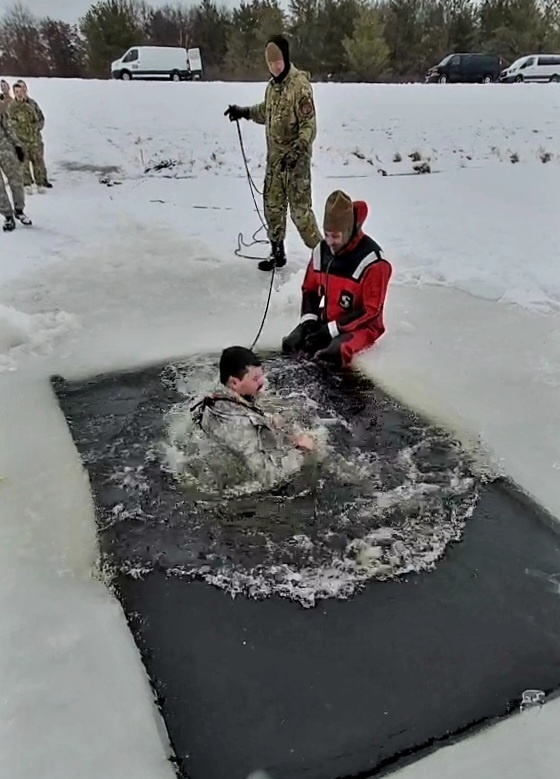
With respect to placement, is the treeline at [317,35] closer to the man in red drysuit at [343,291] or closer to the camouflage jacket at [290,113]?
the camouflage jacket at [290,113]

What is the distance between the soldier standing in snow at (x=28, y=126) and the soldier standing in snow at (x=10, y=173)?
2.12m

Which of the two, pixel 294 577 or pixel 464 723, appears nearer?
pixel 464 723

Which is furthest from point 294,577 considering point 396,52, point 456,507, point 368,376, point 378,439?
point 396,52

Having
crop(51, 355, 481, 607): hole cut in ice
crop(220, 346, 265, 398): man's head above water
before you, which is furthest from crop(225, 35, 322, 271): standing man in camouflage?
crop(220, 346, 265, 398): man's head above water

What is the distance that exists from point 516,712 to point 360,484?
1.14 m

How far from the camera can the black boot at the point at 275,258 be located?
5.64m

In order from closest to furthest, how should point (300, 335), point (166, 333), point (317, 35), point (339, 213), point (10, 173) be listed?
1. point (339, 213)
2. point (300, 335)
3. point (166, 333)
4. point (10, 173)
5. point (317, 35)

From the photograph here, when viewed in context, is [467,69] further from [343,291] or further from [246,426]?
[246,426]

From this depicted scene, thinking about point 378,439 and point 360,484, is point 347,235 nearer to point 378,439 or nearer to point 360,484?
point 378,439

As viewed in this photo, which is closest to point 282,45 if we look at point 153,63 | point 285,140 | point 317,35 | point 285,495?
point 285,140

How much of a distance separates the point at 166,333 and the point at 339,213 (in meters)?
1.47

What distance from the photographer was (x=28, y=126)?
9078 mm

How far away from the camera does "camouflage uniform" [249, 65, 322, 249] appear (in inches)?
201

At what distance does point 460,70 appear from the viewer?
906 inches
